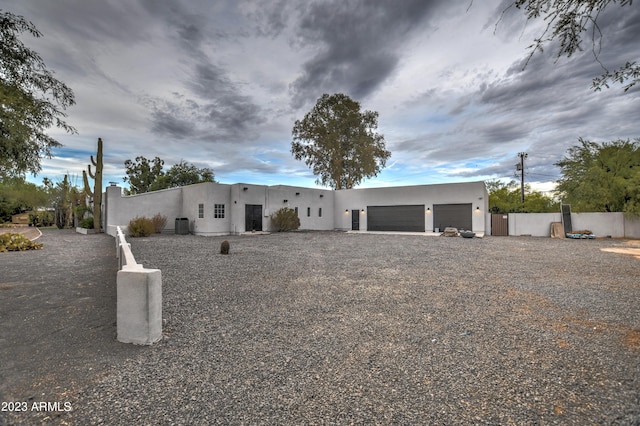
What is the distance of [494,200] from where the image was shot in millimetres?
Answer: 29266

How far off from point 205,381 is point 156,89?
1288 centimetres

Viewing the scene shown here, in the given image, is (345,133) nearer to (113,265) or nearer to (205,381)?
(113,265)

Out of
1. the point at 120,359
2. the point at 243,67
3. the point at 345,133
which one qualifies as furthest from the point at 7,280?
the point at 345,133

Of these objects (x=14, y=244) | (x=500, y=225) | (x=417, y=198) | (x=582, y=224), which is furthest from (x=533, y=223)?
(x=14, y=244)

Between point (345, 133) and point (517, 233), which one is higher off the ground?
point (345, 133)

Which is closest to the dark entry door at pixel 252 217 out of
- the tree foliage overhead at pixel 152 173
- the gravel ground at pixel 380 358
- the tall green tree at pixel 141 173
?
the gravel ground at pixel 380 358

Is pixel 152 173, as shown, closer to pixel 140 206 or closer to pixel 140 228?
pixel 140 206

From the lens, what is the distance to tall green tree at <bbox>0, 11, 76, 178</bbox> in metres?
5.54

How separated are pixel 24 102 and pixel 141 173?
3339 cm

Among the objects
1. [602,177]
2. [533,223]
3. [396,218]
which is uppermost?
[602,177]

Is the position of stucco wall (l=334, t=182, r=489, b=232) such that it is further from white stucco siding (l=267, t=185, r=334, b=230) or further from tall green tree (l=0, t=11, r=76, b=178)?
tall green tree (l=0, t=11, r=76, b=178)

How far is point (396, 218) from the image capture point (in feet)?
69.8

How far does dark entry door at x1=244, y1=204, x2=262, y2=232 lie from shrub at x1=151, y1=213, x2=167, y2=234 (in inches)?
200

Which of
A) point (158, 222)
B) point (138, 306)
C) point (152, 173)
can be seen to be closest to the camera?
point (138, 306)
